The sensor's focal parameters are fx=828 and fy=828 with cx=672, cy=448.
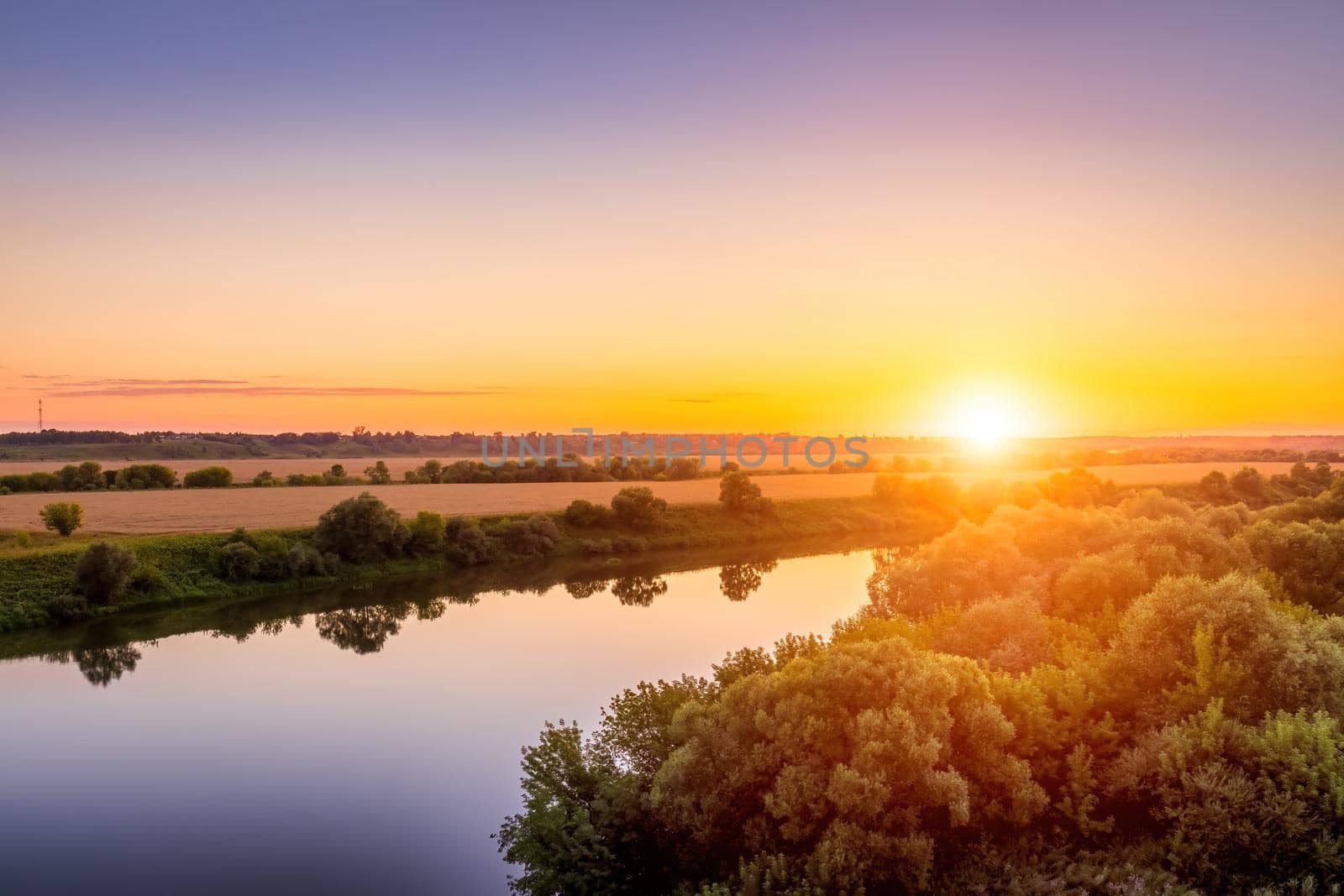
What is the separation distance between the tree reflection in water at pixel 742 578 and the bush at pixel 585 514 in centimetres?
870

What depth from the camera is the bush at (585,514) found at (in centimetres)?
4853

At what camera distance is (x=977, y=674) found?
1010cm

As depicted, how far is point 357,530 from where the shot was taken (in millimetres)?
38656

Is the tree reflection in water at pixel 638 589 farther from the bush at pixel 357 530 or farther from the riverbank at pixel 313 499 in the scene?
the riverbank at pixel 313 499

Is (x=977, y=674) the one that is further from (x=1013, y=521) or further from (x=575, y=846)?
(x=1013, y=521)

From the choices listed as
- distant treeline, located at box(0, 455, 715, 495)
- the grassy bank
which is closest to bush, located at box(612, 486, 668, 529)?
the grassy bank

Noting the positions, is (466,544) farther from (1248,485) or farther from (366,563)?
(1248,485)

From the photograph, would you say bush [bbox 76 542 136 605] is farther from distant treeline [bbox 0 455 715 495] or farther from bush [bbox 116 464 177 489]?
bush [bbox 116 464 177 489]

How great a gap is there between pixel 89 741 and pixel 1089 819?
2010 centimetres

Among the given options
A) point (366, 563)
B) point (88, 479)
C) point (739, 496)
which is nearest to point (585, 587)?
point (366, 563)

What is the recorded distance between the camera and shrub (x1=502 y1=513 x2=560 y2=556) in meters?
43.8

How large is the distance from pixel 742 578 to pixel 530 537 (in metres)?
11.6

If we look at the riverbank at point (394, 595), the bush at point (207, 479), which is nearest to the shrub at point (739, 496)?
the riverbank at point (394, 595)

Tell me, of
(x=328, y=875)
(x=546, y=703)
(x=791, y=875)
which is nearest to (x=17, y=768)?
(x=328, y=875)
